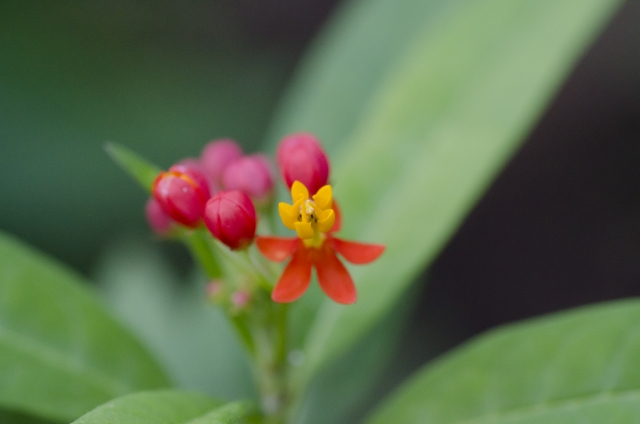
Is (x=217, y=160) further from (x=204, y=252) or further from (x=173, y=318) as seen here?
(x=173, y=318)

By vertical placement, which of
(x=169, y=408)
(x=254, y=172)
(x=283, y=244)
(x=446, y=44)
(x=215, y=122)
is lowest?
(x=169, y=408)

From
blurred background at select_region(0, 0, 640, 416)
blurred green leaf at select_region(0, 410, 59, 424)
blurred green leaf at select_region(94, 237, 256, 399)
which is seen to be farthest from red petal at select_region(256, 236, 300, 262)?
blurred background at select_region(0, 0, 640, 416)

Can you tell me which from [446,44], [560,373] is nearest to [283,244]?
[560,373]

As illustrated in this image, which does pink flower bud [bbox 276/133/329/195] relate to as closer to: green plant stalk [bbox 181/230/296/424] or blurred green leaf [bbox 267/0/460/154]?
green plant stalk [bbox 181/230/296/424]

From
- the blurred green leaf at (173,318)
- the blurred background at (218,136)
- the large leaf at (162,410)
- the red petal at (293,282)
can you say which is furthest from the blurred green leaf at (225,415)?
the blurred background at (218,136)

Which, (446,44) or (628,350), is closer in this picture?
(628,350)

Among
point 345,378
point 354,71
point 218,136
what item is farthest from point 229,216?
point 218,136

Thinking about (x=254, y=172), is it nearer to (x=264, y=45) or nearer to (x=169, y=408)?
(x=169, y=408)
